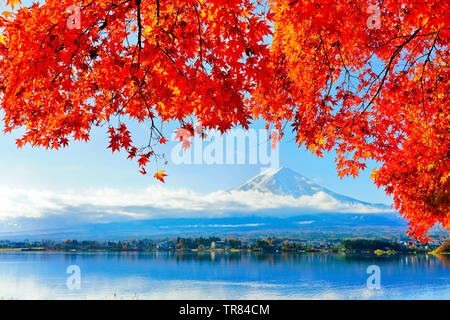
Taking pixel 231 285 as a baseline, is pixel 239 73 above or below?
above

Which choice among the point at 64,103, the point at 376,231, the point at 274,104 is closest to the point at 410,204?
the point at 274,104

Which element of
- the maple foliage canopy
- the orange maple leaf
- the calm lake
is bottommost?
the calm lake

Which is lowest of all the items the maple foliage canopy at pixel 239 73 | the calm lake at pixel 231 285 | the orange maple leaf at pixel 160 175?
the calm lake at pixel 231 285

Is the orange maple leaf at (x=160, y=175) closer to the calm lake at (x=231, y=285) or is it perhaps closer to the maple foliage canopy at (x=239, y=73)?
the maple foliage canopy at (x=239, y=73)

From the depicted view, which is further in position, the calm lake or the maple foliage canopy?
the calm lake

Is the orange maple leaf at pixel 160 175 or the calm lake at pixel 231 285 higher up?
the orange maple leaf at pixel 160 175

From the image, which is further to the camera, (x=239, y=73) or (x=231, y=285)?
(x=231, y=285)

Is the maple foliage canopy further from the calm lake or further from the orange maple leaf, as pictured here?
the calm lake

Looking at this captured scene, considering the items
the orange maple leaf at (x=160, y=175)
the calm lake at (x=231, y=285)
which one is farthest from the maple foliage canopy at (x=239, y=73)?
the calm lake at (x=231, y=285)

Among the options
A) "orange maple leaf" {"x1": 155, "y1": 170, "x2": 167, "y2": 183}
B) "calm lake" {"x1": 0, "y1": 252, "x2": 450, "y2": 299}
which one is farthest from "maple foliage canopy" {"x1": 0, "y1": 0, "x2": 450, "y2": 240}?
"calm lake" {"x1": 0, "y1": 252, "x2": 450, "y2": 299}

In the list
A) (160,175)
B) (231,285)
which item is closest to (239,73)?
(160,175)

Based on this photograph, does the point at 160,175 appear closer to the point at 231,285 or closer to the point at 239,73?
the point at 239,73
